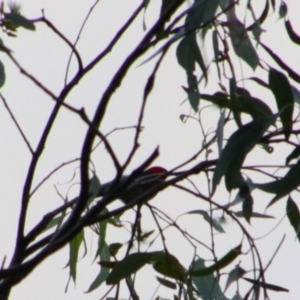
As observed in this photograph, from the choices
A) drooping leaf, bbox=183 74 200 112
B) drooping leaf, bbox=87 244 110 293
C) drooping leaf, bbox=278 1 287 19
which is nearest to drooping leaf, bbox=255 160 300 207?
drooping leaf, bbox=183 74 200 112

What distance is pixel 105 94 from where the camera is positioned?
0.68 metres

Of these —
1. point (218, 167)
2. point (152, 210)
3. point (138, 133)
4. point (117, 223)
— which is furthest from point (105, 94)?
point (117, 223)

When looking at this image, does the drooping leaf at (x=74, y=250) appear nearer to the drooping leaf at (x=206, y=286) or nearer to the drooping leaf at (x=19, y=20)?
the drooping leaf at (x=206, y=286)

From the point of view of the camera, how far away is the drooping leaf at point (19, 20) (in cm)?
113

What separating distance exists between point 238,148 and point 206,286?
1.00 ft

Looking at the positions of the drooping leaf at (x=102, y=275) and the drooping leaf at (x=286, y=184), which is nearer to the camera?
the drooping leaf at (x=286, y=184)

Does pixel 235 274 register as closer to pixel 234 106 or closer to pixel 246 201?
pixel 246 201

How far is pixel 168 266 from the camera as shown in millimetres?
1119

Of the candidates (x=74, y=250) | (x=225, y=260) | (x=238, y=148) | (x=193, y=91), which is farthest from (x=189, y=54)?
(x=74, y=250)

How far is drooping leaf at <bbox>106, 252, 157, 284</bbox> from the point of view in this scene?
3.49ft

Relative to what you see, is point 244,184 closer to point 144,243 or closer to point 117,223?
point 144,243

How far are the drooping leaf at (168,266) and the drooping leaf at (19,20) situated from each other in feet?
1.23

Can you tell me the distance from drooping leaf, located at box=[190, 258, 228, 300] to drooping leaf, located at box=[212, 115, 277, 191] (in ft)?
0.77

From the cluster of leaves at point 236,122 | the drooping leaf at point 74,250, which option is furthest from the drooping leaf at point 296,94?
the drooping leaf at point 74,250
